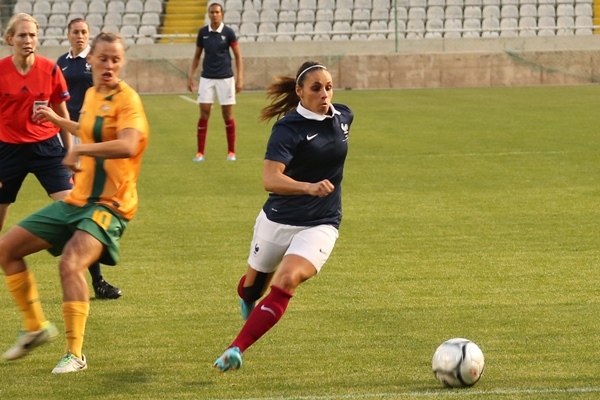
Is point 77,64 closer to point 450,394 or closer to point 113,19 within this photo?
point 450,394

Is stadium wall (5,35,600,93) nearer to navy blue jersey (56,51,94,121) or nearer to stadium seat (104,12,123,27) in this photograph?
stadium seat (104,12,123,27)

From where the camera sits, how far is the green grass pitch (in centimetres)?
599

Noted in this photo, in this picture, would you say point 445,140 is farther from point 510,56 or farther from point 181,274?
point 510,56

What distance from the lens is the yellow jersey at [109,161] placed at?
20.9ft

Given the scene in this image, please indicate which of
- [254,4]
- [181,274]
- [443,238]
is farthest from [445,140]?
[254,4]

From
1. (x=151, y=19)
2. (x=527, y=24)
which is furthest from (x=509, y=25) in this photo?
(x=151, y=19)

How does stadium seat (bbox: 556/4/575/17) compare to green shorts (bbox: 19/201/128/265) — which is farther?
stadium seat (bbox: 556/4/575/17)

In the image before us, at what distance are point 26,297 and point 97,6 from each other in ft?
111

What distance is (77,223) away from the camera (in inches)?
249

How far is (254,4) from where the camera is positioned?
38.8m

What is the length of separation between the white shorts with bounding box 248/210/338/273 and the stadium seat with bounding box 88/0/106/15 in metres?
33.6

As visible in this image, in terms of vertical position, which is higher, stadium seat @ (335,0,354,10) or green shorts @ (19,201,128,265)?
stadium seat @ (335,0,354,10)

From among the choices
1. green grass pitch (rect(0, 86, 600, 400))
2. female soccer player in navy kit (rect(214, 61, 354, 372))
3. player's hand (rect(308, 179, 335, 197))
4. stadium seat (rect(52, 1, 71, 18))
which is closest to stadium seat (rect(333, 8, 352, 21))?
stadium seat (rect(52, 1, 71, 18))

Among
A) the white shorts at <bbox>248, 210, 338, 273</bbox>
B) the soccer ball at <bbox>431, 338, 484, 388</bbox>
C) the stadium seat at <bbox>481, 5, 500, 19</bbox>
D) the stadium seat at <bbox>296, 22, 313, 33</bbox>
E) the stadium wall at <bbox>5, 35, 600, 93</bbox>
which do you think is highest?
the stadium seat at <bbox>481, 5, 500, 19</bbox>
